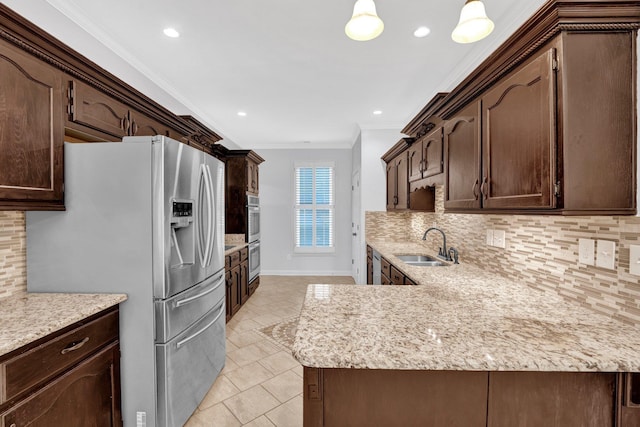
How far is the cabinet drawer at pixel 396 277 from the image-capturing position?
7.94 ft

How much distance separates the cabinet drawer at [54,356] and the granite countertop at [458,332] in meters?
1.06

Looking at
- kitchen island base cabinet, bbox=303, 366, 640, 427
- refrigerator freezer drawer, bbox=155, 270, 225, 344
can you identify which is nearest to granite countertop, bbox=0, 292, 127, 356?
refrigerator freezer drawer, bbox=155, 270, 225, 344

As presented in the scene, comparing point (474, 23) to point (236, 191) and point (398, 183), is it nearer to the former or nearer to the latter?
point (398, 183)

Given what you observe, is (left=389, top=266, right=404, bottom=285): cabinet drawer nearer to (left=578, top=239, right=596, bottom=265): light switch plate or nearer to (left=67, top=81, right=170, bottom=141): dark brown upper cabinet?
(left=578, top=239, right=596, bottom=265): light switch plate

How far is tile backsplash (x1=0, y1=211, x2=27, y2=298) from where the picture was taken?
5.03 feet

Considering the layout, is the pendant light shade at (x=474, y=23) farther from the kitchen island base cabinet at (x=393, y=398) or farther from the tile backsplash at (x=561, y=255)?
the kitchen island base cabinet at (x=393, y=398)

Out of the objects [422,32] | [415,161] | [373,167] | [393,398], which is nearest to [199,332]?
[393,398]

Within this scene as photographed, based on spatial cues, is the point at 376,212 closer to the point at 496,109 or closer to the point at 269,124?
the point at 269,124

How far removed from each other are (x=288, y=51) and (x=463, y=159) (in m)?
1.70

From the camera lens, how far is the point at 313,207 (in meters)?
6.03

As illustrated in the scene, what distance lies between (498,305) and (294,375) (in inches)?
69.0

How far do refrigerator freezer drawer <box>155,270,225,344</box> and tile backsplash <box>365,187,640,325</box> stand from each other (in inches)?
79.5

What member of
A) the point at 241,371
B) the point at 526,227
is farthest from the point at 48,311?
the point at 526,227

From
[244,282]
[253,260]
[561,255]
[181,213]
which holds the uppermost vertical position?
[181,213]
